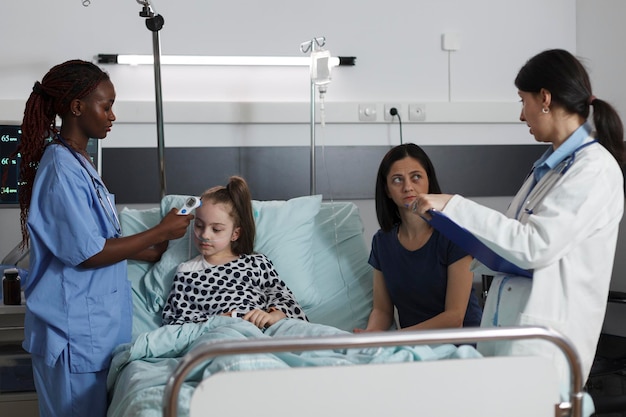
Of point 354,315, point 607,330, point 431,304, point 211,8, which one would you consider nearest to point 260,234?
point 354,315

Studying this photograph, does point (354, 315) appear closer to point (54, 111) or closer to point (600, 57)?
point (54, 111)

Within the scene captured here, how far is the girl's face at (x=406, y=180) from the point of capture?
2.82 metres

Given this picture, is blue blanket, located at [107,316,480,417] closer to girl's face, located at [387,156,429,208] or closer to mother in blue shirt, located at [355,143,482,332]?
mother in blue shirt, located at [355,143,482,332]

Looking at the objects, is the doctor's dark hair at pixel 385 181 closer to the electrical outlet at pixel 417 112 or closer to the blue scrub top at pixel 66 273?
the blue scrub top at pixel 66 273

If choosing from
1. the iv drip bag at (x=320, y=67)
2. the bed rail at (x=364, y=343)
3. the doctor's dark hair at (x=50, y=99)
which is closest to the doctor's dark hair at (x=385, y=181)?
the iv drip bag at (x=320, y=67)

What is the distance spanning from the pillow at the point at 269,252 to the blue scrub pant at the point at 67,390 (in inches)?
17.5

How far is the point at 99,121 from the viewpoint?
2.47 meters

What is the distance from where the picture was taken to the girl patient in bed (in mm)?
2807

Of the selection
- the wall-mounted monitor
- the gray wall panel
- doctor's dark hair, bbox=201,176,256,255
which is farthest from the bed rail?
the gray wall panel

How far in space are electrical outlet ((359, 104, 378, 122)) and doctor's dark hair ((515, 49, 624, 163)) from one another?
6.40 ft

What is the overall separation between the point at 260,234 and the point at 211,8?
4.23ft

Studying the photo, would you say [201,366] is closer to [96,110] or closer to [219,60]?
[96,110]

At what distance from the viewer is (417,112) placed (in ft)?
13.3

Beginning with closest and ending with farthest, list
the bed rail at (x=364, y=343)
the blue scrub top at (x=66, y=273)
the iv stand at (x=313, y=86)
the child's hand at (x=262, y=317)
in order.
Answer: the bed rail at (x=364, y=343) → the blue scrub top at (x=66, y=273) → the child's hand at (x=262, y=317) → the iv stand at (x=313, y=86)
